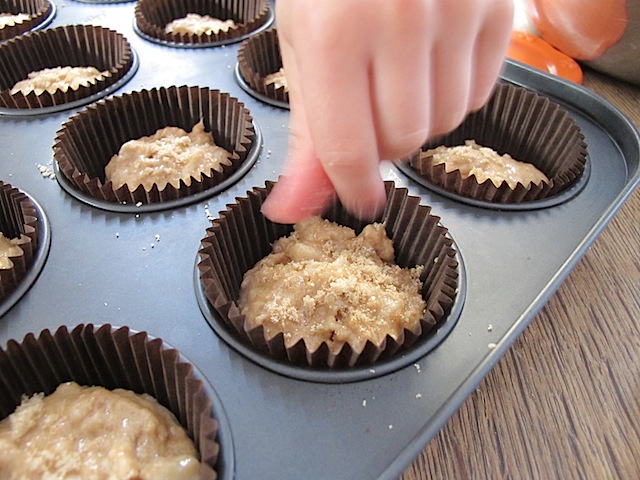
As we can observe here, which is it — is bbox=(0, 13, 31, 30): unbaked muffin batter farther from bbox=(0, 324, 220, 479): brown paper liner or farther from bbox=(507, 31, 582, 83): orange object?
bbox=(507, 31, 582, 83): orange object

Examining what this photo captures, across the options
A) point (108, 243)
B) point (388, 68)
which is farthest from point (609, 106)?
point (108, 243)

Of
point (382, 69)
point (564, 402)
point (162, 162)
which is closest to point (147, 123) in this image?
point (162, 162)

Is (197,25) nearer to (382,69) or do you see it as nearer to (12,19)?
(12,19)

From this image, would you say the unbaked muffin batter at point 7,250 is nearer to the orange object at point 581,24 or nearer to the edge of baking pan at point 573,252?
the edge of baking pan at point 573,252

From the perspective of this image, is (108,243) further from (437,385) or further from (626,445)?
(626,445)

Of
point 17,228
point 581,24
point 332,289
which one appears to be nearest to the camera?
point 332,289

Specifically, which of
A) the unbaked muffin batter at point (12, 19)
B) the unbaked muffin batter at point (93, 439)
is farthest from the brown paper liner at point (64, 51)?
the unbaked muffin batter at point (93, 439)
